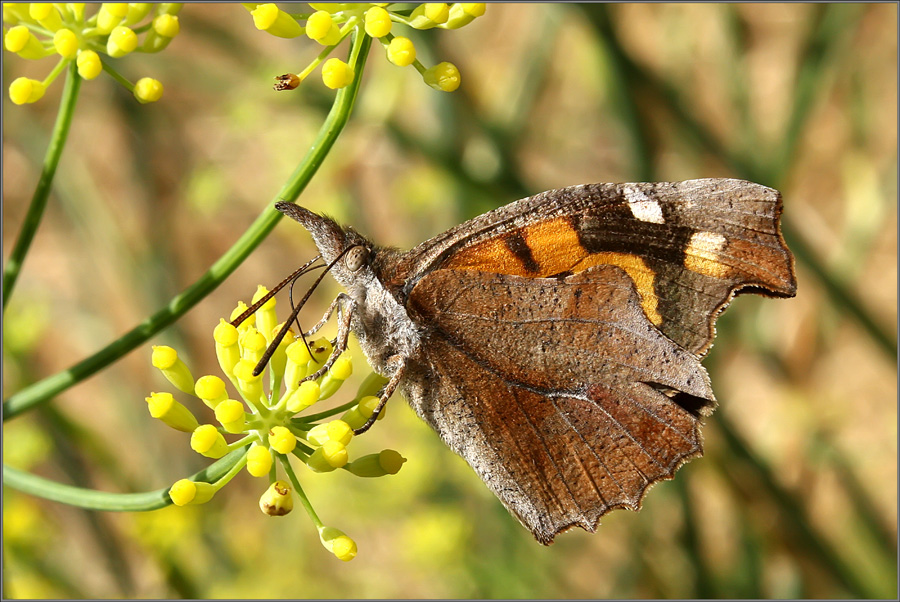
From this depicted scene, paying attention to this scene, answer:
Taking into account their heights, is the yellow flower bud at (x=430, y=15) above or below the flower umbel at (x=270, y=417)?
above

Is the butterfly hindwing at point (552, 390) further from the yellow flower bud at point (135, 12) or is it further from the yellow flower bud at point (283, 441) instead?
the yellow flower bud at point (135, 12)

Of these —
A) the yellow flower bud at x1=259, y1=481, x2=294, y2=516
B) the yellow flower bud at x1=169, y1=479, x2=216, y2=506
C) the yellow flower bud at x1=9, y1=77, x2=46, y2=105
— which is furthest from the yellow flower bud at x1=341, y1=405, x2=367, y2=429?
the yellow flower bud at x1=9, y1=77, x2=46, y2=105

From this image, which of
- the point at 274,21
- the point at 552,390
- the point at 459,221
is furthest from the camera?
the point at 459,221

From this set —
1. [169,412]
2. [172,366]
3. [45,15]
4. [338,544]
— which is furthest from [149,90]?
[338,544]

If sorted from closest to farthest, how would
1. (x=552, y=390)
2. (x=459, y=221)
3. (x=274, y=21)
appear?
(x=274, y=21) → (x=552, y=390) → (x=459, y=221)

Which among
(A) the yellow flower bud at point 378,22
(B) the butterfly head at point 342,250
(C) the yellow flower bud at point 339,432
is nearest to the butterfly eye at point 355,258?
(B) the butterfly head at point 342,250

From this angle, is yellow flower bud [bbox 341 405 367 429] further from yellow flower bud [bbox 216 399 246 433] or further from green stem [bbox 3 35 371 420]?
green stem [bbox 3 35 371 420]

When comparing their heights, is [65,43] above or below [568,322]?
above

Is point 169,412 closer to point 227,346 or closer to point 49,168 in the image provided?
point 227,346
